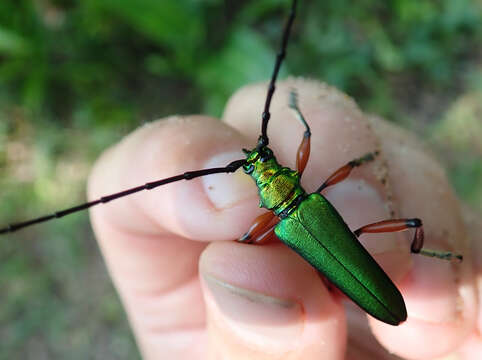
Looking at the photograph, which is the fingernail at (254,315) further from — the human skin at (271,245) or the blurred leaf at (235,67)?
the blurred leaf at (235,67)

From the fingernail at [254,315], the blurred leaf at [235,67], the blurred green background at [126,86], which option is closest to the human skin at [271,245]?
the fingernail at [254,315]

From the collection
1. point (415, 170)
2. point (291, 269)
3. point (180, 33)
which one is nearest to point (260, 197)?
point (291, 269)

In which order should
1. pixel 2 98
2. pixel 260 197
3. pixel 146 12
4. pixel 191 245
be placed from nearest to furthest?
pixel 260 197 < pixel 191 245 < pixel 146 12 < pixel 2 98

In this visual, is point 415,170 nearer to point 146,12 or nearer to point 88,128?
point 146,12

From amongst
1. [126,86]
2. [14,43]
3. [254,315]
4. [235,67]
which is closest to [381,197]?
[254,315]

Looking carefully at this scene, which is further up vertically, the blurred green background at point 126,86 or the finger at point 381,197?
the blurred green background at point 126,86

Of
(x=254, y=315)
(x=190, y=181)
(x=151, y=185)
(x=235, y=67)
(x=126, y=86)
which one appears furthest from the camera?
(x=126, y=86)

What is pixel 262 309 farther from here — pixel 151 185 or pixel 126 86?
pixel 126 86
